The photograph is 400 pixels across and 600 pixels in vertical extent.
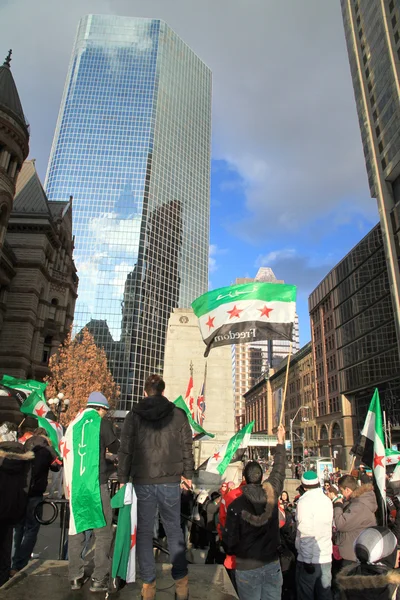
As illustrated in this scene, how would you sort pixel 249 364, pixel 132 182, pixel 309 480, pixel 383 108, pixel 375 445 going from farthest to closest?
pixel 249 364 < pixel 132 182 < pixel 383 108 < pixel 375 445 < pixel 309 480

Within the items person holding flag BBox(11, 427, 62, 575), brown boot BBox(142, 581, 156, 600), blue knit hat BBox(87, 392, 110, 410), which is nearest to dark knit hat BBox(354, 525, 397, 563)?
brown boot BBox(142, 581, 156, 600)

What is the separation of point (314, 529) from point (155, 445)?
2.67 meters

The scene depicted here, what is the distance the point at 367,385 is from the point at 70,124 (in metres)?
95.0

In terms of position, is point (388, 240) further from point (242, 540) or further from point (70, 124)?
point (70, 124)

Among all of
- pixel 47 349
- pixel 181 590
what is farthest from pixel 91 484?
pixel 47 349

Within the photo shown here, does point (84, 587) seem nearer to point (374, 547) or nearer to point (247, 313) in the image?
point (374, 547)

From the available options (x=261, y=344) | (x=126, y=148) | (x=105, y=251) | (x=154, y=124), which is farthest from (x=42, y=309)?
(x=261, y=344)

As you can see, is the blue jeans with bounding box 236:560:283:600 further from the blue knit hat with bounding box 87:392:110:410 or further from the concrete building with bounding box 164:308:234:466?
the concrete building with bounding box 164:308:234:466

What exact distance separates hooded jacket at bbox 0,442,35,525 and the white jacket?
372 cm

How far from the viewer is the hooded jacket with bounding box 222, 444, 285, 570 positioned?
157 inches

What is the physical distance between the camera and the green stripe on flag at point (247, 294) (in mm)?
9410

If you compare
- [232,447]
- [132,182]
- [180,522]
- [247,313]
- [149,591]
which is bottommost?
[149,591]

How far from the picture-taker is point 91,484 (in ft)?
16.2

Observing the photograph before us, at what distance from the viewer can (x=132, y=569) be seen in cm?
455
